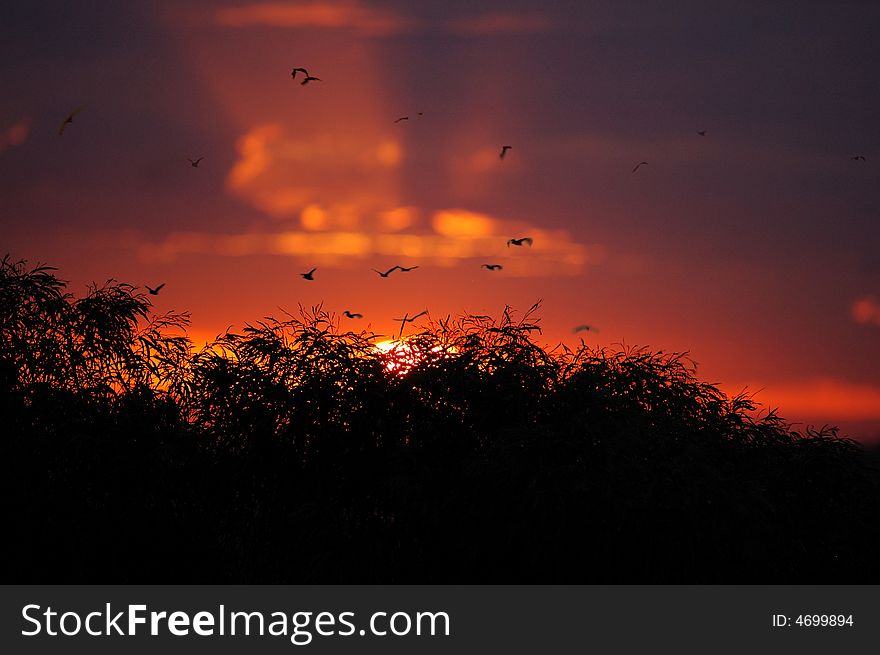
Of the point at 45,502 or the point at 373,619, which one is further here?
the point at 45,502

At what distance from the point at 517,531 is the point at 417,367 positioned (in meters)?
7.10

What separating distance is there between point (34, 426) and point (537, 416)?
1332cm

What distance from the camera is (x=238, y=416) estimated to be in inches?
1158

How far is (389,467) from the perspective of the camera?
2892 cm

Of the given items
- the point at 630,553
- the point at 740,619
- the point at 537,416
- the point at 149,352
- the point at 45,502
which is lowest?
the point at 740,619

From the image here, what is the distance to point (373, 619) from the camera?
22.8 m

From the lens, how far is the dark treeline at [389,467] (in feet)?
80.1

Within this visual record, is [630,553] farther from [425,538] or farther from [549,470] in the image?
[425,538]

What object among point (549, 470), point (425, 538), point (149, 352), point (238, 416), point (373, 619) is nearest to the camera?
point (373, 619)

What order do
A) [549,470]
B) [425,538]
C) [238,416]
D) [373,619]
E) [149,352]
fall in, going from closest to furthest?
[373,619] < [549,470] < [425,538] < [238,416] < [149,352]

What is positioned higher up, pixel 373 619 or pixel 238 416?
pixel 238 416

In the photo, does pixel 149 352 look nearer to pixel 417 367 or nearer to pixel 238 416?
pixel 238 416

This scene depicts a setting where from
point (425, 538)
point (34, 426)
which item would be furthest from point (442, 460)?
point (34, 426)

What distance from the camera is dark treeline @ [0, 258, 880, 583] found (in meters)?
24.4
